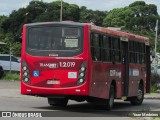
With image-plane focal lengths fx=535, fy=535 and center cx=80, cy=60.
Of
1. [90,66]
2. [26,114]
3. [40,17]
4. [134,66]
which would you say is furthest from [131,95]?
[40,17]

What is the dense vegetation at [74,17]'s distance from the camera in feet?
298

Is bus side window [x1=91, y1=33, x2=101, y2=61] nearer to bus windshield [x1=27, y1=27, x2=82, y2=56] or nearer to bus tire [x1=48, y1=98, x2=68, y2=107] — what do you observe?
bus windshield [x1=27, y1=27, x2=82, y2=56]

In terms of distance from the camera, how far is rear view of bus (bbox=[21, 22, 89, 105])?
17.1 m

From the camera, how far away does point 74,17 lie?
9981 cm

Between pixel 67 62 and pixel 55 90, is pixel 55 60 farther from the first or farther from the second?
pixel 55 90

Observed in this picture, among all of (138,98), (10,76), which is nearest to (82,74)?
(138,98)

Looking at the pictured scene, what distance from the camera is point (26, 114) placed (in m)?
15.7

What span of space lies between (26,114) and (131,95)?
738 centimetres

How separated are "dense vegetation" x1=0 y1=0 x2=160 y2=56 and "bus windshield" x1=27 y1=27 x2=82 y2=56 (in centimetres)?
6621

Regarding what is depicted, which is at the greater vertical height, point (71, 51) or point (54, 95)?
point (71, 51)

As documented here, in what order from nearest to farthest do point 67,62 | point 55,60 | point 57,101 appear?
point 67,62
point 55,60
point 57,101

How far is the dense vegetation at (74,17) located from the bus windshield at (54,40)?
66.2m

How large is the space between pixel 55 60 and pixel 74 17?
82.8 meters

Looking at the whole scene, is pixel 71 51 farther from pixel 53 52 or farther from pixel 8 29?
pixel 8 29
